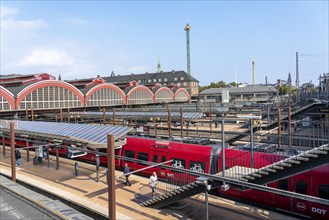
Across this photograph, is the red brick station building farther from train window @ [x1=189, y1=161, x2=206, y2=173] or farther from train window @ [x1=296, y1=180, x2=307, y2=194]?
train window @ [x1=296, y1=180, x2=307, y2=194]

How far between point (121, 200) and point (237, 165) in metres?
6.44

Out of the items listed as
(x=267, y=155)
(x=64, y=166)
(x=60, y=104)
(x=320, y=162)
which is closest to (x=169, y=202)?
(x=267, y=155)

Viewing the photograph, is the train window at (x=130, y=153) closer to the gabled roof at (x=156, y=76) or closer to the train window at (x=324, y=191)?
the train window at (x=324, y=191)

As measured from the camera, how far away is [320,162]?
428 inches

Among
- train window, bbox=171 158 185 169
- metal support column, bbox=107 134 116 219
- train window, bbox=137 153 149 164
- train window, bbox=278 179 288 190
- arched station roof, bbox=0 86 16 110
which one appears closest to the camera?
metal support column, bbox=107 134 116 219

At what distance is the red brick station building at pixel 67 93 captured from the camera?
175 ft

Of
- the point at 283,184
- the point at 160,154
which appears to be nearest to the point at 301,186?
the point at 283,184

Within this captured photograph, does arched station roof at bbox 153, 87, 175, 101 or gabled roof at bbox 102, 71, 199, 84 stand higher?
gabled roof at bbox 102, 71, 199, 84

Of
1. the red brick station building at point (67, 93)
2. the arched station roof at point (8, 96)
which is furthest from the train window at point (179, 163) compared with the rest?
the arched station roof at point (8, 96)

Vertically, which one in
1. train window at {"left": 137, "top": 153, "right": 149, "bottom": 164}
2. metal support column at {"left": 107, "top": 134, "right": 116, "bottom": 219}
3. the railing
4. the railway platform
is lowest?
the railway platform

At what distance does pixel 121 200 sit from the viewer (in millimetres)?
16391

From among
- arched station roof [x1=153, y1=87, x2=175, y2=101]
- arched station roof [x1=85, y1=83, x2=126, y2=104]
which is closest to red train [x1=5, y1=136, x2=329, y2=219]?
arched station roof [x1=85, y1=83, x2=126, y2=104]

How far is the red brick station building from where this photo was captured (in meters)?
53.3

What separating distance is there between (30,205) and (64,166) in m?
17.4
